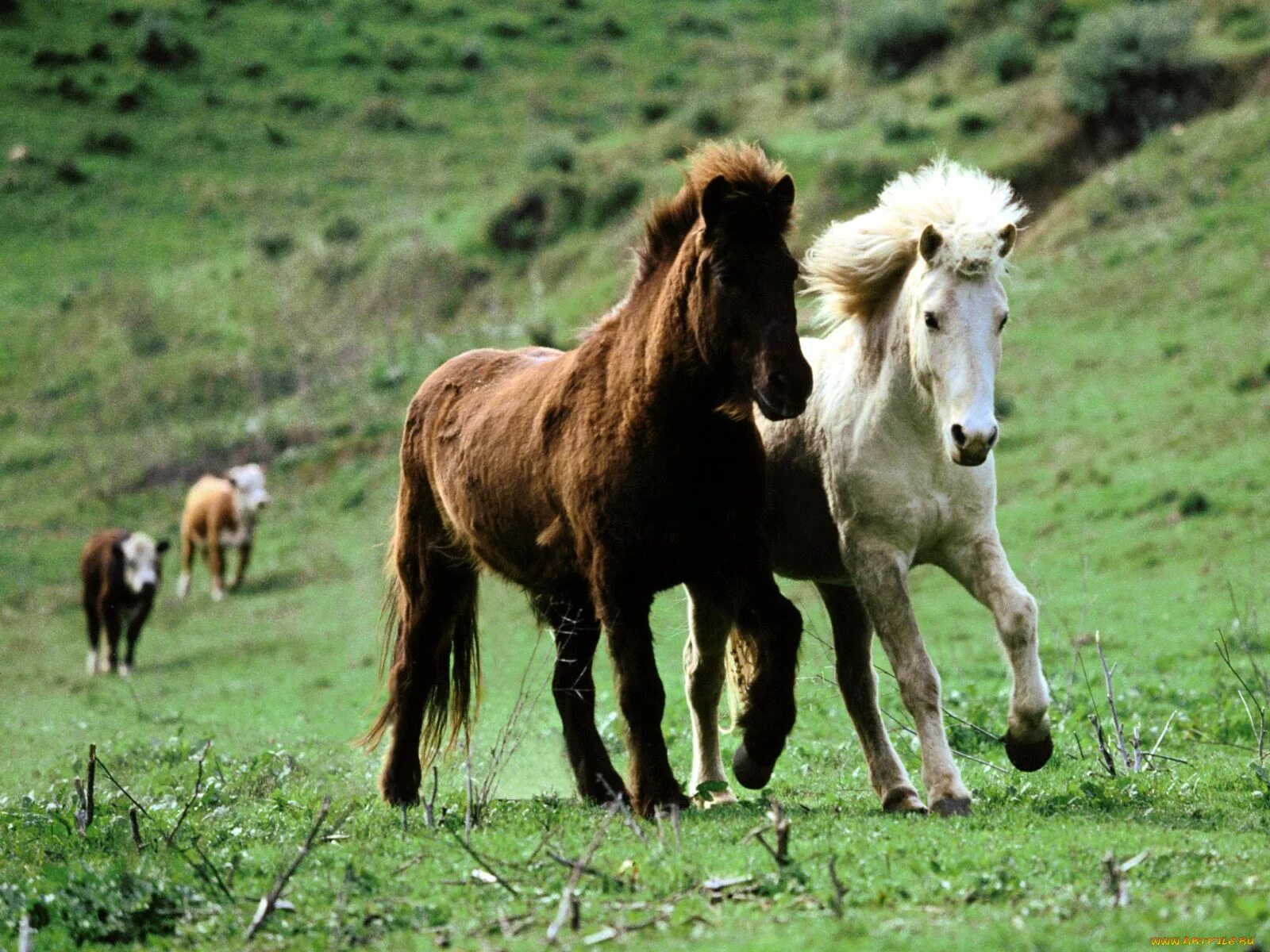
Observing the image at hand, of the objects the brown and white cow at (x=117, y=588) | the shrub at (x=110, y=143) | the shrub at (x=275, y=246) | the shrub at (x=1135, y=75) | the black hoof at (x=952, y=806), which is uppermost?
the black hoof at (x=952, y=806)

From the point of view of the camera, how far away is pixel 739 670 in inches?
293

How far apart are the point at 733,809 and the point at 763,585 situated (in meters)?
1.09

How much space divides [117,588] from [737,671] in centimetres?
1537

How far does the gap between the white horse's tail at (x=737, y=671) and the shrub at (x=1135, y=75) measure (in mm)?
26596

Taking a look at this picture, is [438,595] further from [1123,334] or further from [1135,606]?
[1123,334]

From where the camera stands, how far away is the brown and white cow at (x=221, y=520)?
25.0m

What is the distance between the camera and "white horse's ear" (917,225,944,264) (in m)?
6.94

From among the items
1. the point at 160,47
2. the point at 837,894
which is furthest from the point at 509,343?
the point at 837,894

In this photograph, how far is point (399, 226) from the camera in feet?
139

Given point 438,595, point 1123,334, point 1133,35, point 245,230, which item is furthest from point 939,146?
point 438,595

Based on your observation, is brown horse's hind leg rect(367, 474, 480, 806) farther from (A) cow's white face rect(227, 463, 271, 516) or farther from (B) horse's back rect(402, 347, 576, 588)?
(A) cow's white face rect(227, 463, 271, 516)

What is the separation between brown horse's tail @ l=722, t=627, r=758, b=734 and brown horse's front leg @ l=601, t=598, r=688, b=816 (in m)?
0.40

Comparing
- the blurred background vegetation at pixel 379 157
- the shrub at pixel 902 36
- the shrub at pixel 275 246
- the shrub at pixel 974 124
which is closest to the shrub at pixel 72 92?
the blurred background vegetation at pixel 379 157

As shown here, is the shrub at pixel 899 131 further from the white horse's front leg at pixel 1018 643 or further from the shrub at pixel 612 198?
the white horse's front leg at pixel 1018 643
